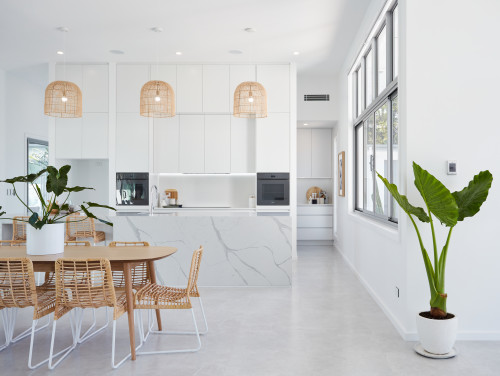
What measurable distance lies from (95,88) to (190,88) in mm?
1524

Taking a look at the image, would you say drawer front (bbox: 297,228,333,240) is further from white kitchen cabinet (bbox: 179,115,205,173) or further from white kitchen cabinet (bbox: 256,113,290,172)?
white kitchen cabinet (bbox: 179,115,205,173)

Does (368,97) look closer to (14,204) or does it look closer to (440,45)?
(440,45)

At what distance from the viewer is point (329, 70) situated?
7895 mm

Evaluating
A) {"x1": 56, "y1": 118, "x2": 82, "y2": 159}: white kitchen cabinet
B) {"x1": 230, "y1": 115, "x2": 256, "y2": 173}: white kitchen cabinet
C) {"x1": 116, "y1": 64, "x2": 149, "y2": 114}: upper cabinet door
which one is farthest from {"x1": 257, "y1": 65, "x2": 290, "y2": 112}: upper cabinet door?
{"x1": 56, "y1": 118, "x2": 82, "y2": 159}: white kitchen cabinet

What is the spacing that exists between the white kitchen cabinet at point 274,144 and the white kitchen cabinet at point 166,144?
54.7 inches

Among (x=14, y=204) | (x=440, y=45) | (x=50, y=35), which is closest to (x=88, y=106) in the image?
(x=50, y=35)

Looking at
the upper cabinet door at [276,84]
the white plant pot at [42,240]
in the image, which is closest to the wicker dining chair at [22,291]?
the white plant pot at [42,240]

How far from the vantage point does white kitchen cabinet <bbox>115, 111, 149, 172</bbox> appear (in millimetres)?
7328

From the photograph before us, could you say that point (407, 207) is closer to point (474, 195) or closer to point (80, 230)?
point (474, 195)

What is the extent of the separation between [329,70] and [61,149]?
4683 mm

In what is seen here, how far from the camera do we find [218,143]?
7.50 metres

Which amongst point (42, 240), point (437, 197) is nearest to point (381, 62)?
point (437, 197)

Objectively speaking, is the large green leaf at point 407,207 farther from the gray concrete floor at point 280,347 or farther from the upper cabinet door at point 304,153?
the upper cabinet door at point 304,153

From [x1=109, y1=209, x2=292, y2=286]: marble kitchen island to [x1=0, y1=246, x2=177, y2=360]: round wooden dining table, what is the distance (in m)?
1.47
